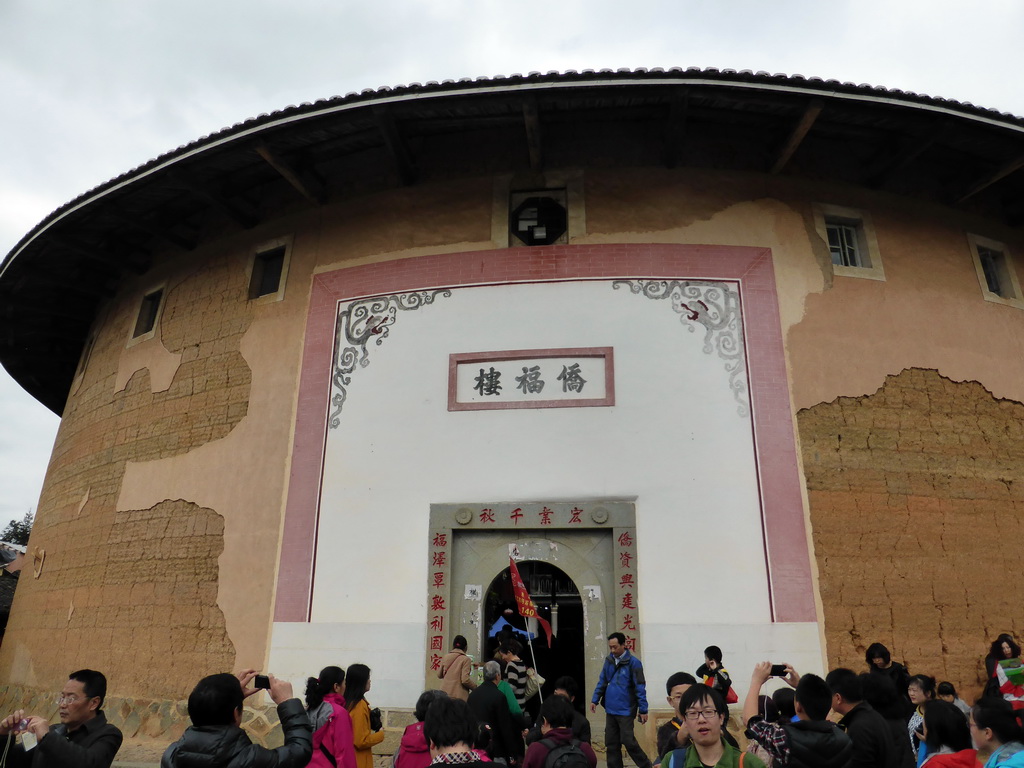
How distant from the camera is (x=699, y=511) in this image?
23.5 ft

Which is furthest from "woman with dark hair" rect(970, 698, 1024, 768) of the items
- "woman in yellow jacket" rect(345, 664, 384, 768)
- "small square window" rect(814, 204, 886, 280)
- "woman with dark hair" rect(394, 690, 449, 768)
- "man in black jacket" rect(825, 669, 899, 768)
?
"small square window" rect(814, 204, 886, 280)

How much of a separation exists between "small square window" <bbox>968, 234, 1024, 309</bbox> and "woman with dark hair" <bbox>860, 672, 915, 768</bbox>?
6.73 metres

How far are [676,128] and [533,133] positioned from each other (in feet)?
4.84

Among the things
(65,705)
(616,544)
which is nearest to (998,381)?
(616,544)

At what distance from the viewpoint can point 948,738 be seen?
10.2 feet

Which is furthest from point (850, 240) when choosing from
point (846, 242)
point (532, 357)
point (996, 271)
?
point (532, 357)

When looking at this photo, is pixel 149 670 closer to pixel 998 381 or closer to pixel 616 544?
pixel 616 544

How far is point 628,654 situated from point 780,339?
370 centimetres

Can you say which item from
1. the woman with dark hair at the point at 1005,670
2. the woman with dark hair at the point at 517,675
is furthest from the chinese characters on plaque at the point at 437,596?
the woman with dark hair at the point at 1005,670

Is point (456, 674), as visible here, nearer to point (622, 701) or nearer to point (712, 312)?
point (622, 701)

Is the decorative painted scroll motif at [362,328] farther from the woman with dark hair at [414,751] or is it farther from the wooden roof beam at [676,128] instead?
the woman with dark hair at [414,751]

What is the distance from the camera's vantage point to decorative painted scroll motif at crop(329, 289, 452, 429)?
27.0ft

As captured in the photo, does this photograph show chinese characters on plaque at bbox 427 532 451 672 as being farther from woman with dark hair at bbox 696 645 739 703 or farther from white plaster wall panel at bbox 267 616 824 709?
woman with dark hair at bbox 696 645 739 703

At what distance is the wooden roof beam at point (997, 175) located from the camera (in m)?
8.27
